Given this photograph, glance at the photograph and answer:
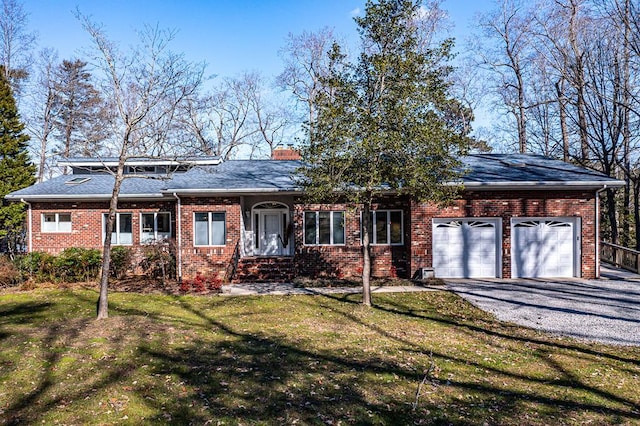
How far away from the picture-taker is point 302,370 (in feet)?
18.8

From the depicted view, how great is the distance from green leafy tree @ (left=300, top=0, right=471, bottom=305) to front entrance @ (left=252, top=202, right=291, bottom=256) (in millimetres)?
6017

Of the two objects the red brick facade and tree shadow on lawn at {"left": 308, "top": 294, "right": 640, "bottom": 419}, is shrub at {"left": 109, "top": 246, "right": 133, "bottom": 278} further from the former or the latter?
tree shadow on lawn at {"left": 308, "top": 294, "right": 640, "bottom": 419}

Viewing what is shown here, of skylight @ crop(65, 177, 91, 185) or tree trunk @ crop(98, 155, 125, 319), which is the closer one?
tree trunk @ crop(98, 155, 125, 319)

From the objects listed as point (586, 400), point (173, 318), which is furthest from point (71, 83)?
point (586, 400)

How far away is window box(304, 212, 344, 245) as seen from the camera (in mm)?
14117

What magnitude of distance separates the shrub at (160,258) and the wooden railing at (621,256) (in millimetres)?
16018

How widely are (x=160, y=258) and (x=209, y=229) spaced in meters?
1.94

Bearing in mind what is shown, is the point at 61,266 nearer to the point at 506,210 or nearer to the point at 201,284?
the point at 201,284

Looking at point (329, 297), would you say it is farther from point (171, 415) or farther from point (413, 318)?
point (171, 415)

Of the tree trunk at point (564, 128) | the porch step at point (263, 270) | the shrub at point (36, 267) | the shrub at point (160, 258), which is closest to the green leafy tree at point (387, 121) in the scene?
the porch step at point (263, 270)

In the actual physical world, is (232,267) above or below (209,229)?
below

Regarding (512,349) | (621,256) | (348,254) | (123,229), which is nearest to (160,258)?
(123,229)

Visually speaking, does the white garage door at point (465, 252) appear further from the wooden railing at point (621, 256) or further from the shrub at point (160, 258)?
the shrub at point (160, 258)

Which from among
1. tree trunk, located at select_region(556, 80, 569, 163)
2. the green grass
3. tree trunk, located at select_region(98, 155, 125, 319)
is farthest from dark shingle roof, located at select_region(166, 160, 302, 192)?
tree trunk, located at select_region(556, 80, 569, 163)
